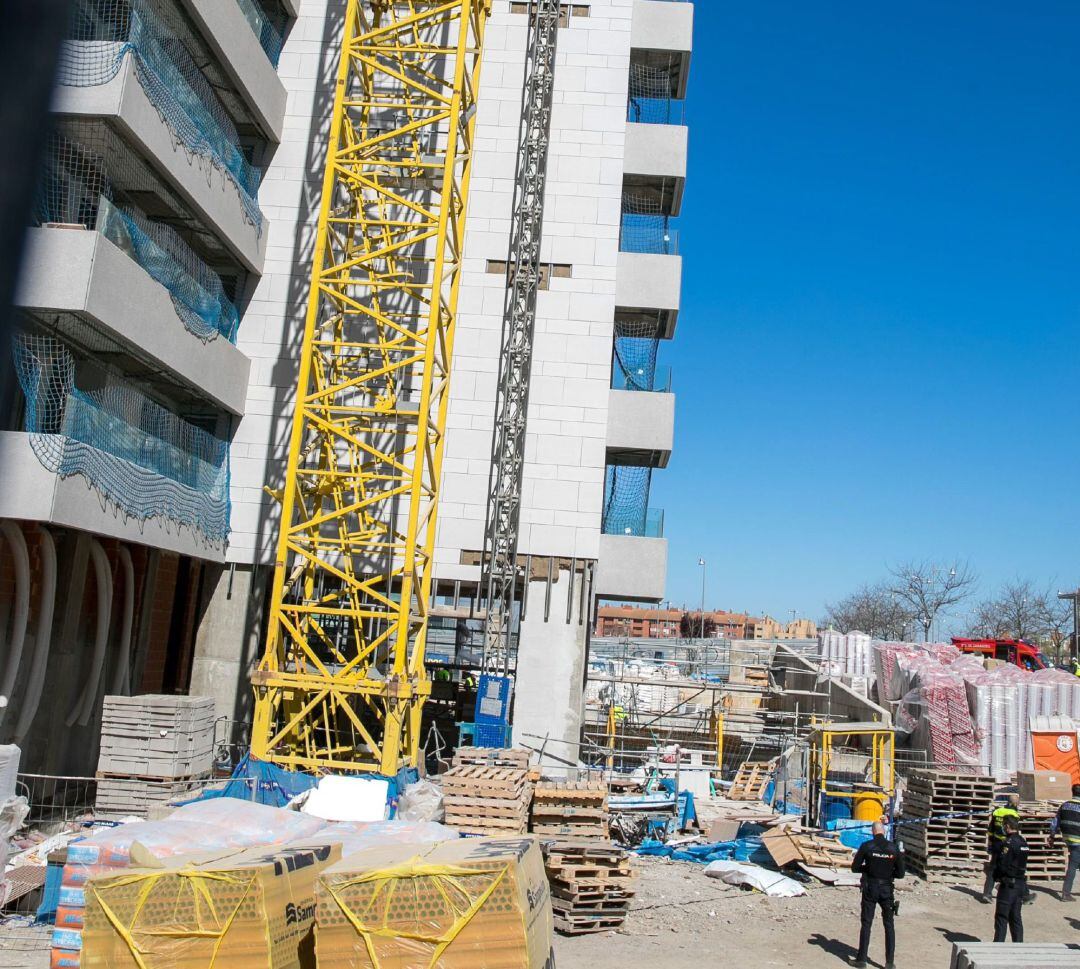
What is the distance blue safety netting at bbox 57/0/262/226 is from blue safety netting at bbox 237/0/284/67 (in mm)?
2183

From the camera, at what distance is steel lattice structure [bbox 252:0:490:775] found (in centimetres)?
2116

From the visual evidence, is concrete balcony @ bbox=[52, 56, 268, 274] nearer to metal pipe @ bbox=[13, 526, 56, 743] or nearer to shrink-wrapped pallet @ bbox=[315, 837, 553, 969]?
metal pipe @ bbox=[13, 526, 56, 743]

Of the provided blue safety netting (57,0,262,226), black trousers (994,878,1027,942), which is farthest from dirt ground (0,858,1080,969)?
blue safety netting (57,0,262,226)

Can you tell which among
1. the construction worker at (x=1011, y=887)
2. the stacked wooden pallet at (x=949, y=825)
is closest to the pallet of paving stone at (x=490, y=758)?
the stacked wooden pallet at (x=949, y=825)

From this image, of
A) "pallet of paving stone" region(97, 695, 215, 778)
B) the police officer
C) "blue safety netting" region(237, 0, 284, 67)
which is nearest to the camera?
the police officer

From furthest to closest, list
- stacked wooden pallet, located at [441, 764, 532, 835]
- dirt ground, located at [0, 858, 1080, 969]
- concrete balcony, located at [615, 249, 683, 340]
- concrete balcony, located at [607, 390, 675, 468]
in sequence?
concrete balcony, located at [615, 249, 683, 340] < concrete balcony, located at [607, 390, 675, 468] < stacked wooden pallet, located at [441, 764, 532, 835] < dirt ground, located at [0, 858, 1080, 969]

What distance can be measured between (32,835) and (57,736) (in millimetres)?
4739

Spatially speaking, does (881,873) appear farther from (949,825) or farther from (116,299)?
(116,299)

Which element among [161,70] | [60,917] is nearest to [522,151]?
[161,70]

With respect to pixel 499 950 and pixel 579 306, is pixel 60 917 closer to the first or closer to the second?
pixel 499 950

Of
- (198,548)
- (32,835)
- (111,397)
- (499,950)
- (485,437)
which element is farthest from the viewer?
(485,437)

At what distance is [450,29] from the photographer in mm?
27047

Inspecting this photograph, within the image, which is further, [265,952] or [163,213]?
[163,213]

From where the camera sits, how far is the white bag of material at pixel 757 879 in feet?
52.9
